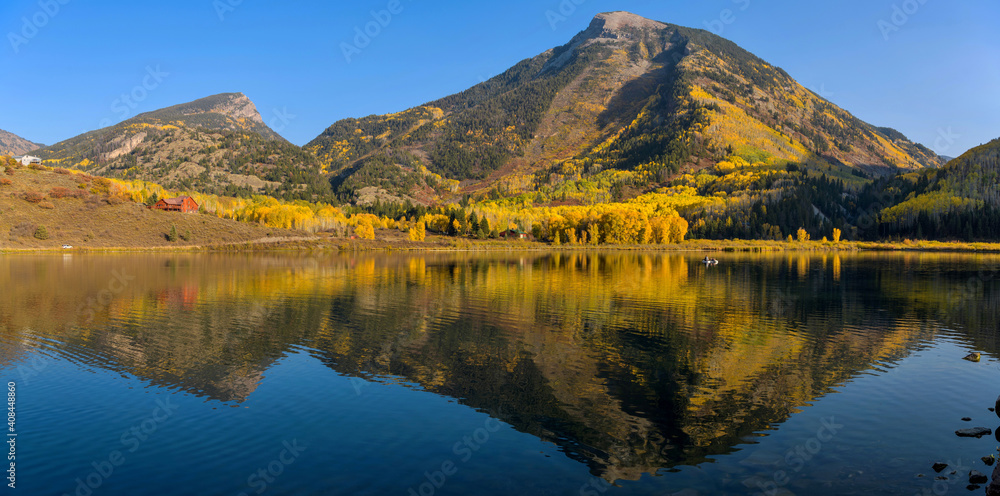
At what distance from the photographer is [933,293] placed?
67500 millimetres

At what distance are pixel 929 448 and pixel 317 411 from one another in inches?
928

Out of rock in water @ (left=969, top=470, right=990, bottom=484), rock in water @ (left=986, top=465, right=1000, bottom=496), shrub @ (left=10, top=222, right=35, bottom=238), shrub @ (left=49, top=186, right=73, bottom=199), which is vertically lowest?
rock in water @ (left=969, top=470, right=990, bottom=484)

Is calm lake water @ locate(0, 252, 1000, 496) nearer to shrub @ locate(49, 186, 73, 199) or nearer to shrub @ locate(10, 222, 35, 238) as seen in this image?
shrub @ locate(10, 222, 35, 238)

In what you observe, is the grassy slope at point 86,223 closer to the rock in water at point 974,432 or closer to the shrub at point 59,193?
the shrub at point 59,193

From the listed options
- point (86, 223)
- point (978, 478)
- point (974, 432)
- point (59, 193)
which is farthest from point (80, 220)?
point (978, 478)

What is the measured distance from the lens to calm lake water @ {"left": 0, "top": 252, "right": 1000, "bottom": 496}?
1767 cm

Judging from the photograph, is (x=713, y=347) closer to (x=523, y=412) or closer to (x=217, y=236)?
(x=523, y=412)

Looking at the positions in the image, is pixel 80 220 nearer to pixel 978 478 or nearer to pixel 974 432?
pixel 974 432

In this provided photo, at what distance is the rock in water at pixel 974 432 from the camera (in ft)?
69.3

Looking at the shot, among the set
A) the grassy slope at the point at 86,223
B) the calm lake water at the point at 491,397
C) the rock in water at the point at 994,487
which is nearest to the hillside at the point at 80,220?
the grassy slope at the point at 86,223

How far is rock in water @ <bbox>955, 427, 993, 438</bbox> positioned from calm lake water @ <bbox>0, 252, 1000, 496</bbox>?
553mm

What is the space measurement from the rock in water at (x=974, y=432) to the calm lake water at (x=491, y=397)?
1.82 ft

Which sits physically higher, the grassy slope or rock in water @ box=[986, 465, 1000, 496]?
the grassy slope

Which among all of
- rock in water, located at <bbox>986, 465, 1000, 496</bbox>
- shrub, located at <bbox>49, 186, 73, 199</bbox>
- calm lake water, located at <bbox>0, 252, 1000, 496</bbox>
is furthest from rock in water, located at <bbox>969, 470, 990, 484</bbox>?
shrub, located at <bbox>49, 186, 73, 199</bbox>
